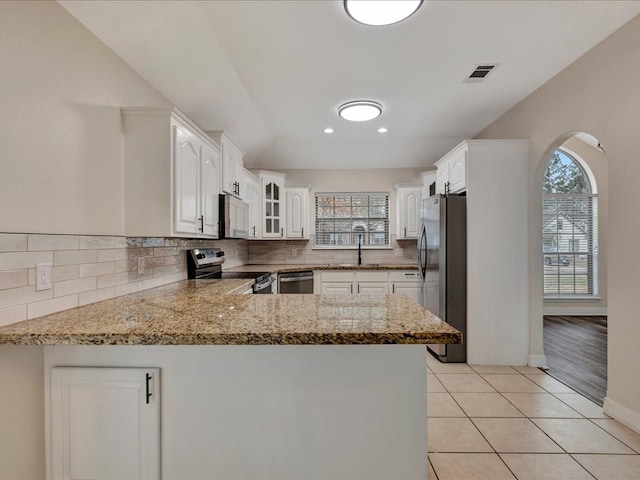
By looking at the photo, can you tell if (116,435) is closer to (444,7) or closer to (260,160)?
(444,7)

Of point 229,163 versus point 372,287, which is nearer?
point 229,163

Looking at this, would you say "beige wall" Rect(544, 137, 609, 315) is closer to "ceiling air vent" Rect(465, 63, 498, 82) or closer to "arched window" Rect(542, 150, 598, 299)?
"arched window" Rect(542, 150, 598, 299)

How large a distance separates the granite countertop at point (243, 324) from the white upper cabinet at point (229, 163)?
66.5 inches

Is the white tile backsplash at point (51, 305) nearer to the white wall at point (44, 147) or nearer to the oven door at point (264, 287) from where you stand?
the white wall at point (44, 147)

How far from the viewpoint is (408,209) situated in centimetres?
495

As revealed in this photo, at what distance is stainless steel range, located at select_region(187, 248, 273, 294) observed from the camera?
3.07 metres

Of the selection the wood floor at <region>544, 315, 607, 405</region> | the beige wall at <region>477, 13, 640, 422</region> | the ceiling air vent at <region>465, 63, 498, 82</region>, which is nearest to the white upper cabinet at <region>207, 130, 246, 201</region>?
the ceiling air vent at <region>465, 63, 498, 82</region>

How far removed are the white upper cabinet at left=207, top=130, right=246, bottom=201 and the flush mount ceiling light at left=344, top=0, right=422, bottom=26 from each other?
160cm

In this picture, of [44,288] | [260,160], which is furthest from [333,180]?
[44,288]

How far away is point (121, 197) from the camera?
2.06m

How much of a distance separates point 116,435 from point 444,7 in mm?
2812

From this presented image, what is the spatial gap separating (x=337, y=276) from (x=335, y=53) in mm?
2859

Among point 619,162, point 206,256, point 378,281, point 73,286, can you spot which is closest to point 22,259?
point 73,286

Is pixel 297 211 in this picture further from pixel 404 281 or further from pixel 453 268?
pixel 453 268
